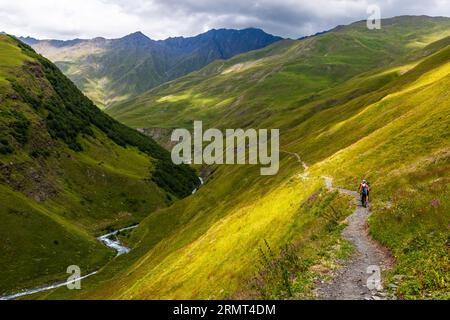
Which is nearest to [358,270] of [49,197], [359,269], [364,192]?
[359,269]

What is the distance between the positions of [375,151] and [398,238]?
34.4 metres

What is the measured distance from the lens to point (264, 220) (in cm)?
6056

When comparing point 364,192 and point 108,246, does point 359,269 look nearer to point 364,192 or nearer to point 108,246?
point 364,192

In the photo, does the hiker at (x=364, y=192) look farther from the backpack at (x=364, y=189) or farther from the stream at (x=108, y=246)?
the stream at (x=108, y=246)

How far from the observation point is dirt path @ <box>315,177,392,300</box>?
75.2 ft

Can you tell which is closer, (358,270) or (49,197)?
(358,270)

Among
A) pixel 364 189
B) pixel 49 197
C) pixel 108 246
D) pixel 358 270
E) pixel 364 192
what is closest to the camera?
pixel 358 270

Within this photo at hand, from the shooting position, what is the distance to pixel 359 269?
87.1ft

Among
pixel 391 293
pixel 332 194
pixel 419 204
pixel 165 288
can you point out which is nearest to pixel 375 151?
pixel 332 194

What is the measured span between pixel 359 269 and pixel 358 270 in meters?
0.20

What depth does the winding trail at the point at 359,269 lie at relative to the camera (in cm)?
2292

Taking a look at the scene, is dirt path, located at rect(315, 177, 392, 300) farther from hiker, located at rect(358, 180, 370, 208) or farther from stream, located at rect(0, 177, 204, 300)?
stream, located at rect(0, 177, 204, 300)

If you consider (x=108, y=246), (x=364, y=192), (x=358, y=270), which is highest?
(x=364, y=192)

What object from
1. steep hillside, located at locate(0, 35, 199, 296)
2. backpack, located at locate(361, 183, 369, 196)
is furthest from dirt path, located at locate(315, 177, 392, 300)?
steep hillside, located at locate(0, 35, 199, 296)
